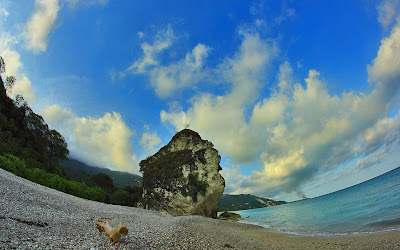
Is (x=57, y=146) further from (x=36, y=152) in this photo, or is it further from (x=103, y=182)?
(x=103, y=182)

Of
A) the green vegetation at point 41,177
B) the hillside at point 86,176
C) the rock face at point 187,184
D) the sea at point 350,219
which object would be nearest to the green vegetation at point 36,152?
the green vegetation at point 41,177

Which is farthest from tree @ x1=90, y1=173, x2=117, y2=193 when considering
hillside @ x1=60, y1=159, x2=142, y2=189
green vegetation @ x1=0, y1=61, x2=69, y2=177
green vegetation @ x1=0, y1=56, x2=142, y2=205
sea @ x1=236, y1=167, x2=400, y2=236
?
sea @ x1=236, y1=167, x2=400, y2=236

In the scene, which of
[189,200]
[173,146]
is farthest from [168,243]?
[173,146]

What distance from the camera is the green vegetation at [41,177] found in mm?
19348

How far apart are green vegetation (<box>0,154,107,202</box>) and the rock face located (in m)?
10.1

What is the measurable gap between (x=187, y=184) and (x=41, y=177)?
20.1m

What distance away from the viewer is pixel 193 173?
27.2m

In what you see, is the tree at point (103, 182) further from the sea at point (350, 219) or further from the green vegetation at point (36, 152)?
the sea at point (350, 219)

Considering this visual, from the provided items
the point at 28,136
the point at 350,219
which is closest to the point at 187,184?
the point at 350,219

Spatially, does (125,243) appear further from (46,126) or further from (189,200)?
(46,126)

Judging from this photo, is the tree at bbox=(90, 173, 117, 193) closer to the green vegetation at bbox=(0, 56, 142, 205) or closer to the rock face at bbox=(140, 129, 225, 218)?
the green vegetation at bbox=(0, 56, 142, 205)

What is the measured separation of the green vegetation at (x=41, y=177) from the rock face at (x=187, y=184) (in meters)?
10.1

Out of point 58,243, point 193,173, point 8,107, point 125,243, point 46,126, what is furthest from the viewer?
point 46,126

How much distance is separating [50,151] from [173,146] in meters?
41.5
